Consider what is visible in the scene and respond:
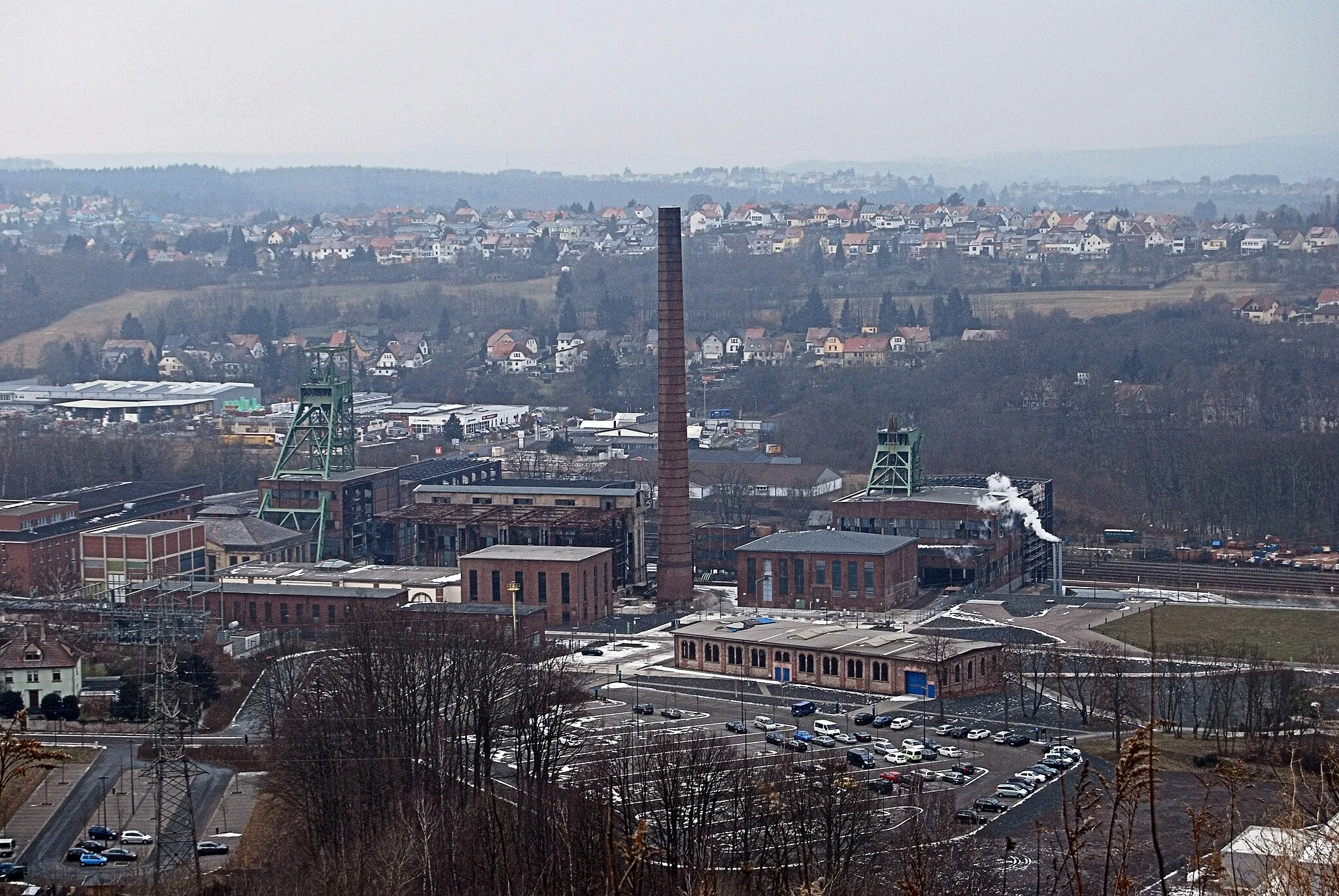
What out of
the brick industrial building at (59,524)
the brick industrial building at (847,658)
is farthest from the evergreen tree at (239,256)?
the brick industrial building at (847,658)

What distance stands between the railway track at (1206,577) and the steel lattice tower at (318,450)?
11.3 metres

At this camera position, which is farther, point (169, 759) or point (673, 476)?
point (673, 476)

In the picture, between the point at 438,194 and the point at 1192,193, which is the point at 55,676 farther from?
the point at 438,194

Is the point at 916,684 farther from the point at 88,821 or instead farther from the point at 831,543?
the point at 88,821

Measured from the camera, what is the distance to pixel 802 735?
61.0 ft

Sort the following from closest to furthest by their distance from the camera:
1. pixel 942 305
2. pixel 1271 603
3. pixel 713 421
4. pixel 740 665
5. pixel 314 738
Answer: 1. pixel 314 738
2. pixel 740 665
3. pixel 1271 603
4. pixel 713 421
5. pixel 942 305

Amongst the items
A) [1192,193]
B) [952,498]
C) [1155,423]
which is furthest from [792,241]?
[1192,193]

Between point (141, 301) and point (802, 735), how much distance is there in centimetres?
4992

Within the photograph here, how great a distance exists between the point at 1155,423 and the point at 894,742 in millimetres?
22162

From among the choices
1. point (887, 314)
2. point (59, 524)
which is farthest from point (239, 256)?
point (59, 524)

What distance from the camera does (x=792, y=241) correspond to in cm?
7112

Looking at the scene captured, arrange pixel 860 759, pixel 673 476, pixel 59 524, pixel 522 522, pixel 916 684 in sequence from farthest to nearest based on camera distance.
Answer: pixel 59 524 < pixel 522 522 < pixel 673 476 < pixel 916 684 < pixel 860 759

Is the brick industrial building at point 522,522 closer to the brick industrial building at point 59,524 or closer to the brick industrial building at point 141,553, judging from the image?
the brick industrial building at point 141,553

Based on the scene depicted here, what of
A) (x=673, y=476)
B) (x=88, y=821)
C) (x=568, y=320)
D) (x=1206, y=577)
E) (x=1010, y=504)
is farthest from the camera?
(x=568, y=320)
